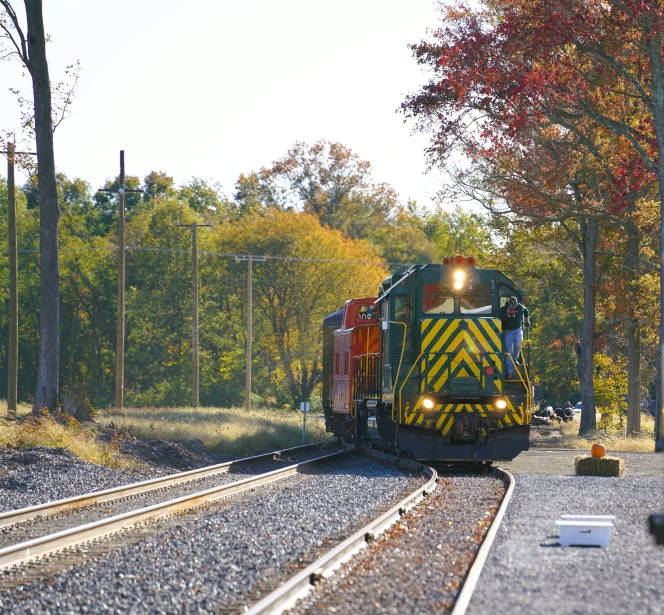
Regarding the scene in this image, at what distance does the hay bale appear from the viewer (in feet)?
56.0

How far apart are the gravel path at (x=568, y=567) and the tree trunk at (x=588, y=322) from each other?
2012cm

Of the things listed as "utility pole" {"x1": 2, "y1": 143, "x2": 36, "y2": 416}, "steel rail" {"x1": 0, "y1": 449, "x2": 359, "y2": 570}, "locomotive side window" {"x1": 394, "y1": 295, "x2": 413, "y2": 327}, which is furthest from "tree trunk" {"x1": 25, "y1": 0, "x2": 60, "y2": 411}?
"steel rail" {"x1": 0, "y1": 449, "x2": 359, "y2": 570}

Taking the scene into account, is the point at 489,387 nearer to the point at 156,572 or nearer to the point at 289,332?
the point at 156,572

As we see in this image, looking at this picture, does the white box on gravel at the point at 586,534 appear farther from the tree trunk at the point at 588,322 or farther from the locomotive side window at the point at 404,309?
the tree trunk at the point at 588,322

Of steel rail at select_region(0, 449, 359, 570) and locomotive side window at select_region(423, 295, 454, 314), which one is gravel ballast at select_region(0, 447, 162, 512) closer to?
steel rail at select_region(0, 449, 359, 570)

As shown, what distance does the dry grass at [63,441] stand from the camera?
19.1m

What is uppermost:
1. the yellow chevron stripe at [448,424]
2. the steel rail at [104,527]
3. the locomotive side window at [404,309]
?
the locomotive side window at [404,309]

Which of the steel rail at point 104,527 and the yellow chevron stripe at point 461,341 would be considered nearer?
the steel rail at point 104,527

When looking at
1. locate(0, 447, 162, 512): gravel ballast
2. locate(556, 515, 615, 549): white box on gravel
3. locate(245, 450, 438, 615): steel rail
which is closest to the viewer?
locate(245, 450, 438, 615): steel rail

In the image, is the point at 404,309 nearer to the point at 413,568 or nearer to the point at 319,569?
the point at 413,568

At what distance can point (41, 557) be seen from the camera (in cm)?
907

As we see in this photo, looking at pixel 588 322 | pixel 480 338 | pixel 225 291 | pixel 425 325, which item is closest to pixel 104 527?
pixel 425 325

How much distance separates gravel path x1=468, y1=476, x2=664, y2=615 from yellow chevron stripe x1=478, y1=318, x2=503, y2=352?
16.8 ft

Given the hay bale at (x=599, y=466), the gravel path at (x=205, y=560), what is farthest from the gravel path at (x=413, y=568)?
the hay bale at (x=599, y=466)
